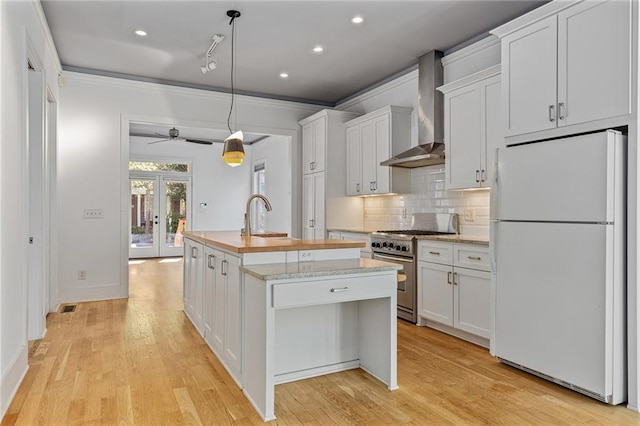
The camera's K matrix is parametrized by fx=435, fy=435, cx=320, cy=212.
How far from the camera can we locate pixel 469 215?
4.30 metres

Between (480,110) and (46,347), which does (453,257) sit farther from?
(46,347)

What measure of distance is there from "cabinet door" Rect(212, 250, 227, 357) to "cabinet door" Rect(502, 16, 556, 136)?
2.21m

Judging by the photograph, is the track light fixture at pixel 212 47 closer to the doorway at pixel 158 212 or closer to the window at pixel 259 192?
the window at pixel 259 192

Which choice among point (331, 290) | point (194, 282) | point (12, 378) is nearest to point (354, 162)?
point (194, 282)

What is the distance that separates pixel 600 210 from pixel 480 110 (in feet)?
5.35

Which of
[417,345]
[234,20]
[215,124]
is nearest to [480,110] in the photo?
[417,345]

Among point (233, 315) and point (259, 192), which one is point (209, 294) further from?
point (259, 192)

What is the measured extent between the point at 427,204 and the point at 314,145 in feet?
6.48

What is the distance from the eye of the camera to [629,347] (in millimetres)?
2381

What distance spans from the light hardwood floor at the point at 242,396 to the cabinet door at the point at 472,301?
163mm

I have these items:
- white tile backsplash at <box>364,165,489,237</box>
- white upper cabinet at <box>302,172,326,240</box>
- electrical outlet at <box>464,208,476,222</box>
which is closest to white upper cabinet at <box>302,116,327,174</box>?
white upper cabinet at <box>302,172,326,240</box>

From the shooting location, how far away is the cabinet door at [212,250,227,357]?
300cm

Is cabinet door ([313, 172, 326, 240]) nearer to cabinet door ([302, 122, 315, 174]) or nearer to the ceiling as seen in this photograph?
cabinet door ([302, 122, 315, 174])

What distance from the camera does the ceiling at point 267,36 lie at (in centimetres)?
361
